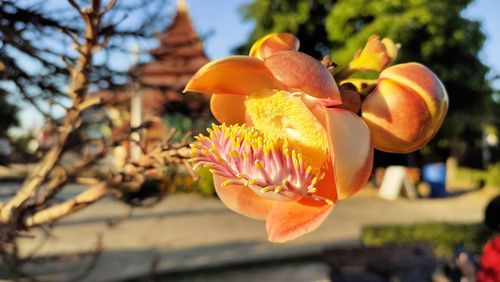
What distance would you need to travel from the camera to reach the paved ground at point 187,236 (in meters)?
7.18

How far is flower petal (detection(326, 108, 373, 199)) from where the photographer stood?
57cm

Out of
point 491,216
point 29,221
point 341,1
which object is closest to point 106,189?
point 29,221

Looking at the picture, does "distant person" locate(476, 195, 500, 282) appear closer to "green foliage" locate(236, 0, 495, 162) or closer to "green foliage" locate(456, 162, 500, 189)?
"green foliage" locate(236, 0, 495, 162)

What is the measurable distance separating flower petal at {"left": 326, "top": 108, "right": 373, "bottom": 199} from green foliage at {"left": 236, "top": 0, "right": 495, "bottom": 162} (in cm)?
349

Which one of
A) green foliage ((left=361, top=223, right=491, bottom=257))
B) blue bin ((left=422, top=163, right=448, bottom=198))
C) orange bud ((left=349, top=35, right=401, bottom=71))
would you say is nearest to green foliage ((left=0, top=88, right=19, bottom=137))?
orange bud ((left=349, top=35, right=401, bottom=71))

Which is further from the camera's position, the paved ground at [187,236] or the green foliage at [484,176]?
the green foliage at [484,176]

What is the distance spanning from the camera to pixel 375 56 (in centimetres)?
70

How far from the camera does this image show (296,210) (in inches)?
26.2

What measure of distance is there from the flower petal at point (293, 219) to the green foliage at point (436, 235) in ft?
23.6

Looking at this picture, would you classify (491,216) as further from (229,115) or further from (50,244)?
(50,244)

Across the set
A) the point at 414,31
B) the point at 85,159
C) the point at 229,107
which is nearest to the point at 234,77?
the point at 229,107

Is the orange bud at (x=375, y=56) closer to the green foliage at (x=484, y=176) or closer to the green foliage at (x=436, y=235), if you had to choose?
the green foliage at (x=436, y=235)

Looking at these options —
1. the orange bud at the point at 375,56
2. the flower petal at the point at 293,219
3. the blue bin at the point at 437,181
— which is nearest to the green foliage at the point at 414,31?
the blue bin at the point at 437,181

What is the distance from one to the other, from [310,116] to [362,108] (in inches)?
2.8
